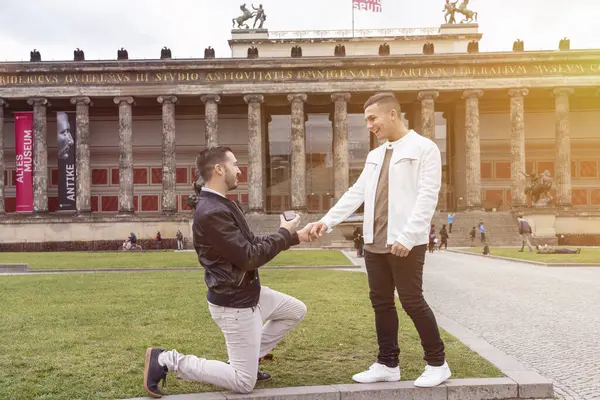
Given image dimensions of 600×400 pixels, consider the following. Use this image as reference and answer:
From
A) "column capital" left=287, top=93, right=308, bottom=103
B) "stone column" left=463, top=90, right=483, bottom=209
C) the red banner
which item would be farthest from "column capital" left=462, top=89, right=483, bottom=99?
the red banner

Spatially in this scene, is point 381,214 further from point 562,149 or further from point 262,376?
point 562,149

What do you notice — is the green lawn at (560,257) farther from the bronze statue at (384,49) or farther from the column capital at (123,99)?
the column capital at (123,99)

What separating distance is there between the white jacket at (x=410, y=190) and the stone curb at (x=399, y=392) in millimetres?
1288

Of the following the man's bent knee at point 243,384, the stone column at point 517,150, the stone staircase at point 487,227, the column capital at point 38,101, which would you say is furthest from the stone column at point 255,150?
the man's bent knee at point 243,384

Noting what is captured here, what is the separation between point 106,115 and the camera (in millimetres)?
61594

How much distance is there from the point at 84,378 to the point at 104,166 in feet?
189

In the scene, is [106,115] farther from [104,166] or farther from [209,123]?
[209,123]

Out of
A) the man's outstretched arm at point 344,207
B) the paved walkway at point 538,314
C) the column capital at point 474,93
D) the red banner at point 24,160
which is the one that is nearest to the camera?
the man's outstretched arm at point 344,207

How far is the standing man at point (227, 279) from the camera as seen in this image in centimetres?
572

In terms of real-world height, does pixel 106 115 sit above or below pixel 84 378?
above

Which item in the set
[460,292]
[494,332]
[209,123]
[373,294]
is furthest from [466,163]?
[373,294]

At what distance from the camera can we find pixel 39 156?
53938 mm

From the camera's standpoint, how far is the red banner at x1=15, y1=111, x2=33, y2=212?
175 feet

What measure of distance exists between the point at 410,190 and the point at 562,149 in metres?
52.0
